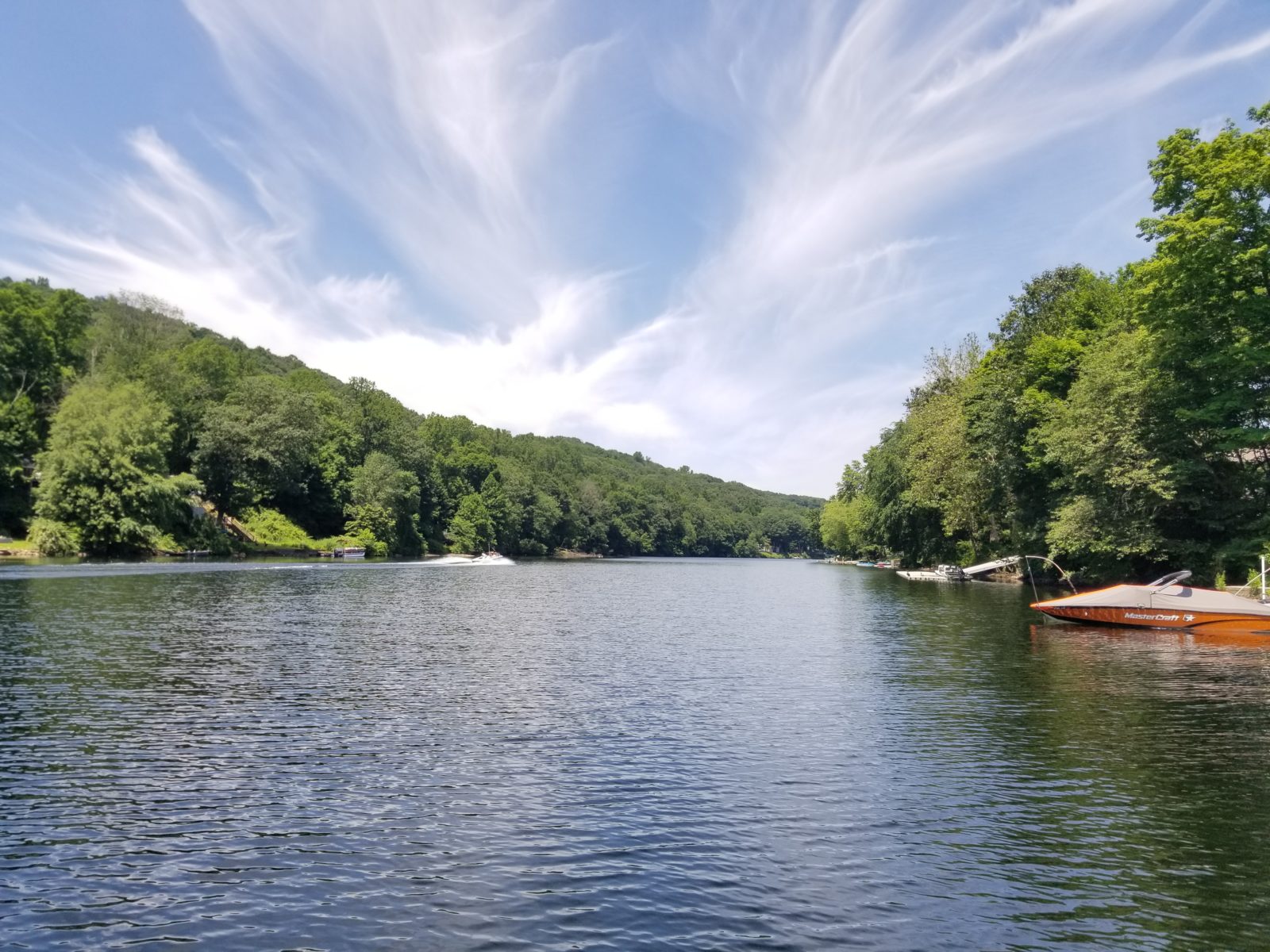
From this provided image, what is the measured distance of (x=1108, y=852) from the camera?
11727 mm

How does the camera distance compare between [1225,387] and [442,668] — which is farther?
[1225,387]

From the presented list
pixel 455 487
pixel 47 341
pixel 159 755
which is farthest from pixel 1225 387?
pixel 455 487

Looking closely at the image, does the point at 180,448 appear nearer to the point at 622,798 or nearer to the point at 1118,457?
the point at 1118,457

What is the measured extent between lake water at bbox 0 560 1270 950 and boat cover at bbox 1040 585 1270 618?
27.2ft

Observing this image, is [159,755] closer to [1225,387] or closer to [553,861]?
[553,861]

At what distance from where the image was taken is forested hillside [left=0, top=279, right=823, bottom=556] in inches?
3287

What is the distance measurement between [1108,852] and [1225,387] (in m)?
45.1

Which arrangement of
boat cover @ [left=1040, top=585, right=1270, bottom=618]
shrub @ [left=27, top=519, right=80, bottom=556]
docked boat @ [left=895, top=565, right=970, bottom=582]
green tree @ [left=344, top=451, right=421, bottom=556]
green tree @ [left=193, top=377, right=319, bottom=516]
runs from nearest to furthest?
boat cover @ [left=1040, top=585, right=1270, bottom=618] < shrub @ [left=27, top=519, right=80, bottom=556] < docked boat @ [left=895, top=565, right=970, bottom=582] < green tree @ [left=193, top=377, right=319, bottom=516] < green tree @ [left=344, top=451, right=421, bottom=556]

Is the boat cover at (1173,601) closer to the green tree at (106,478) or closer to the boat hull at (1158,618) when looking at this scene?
the boat hull at (1158,618)

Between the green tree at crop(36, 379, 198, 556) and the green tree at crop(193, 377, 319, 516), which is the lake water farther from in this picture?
the green tree at crop(193, 377, 319, 516)

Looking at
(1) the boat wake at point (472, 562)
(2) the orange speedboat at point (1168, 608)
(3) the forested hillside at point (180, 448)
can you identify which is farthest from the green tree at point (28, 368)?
(2) the orange speedboat at point (1168, 608)

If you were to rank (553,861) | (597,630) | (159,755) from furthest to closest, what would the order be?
(597,630) < (159,755) < (553,861)

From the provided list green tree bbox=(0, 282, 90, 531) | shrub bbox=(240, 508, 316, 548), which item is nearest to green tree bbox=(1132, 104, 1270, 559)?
green tree bbox=(0, 282, 90, 531)

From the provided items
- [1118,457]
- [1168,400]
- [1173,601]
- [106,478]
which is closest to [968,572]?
[1118,457]
